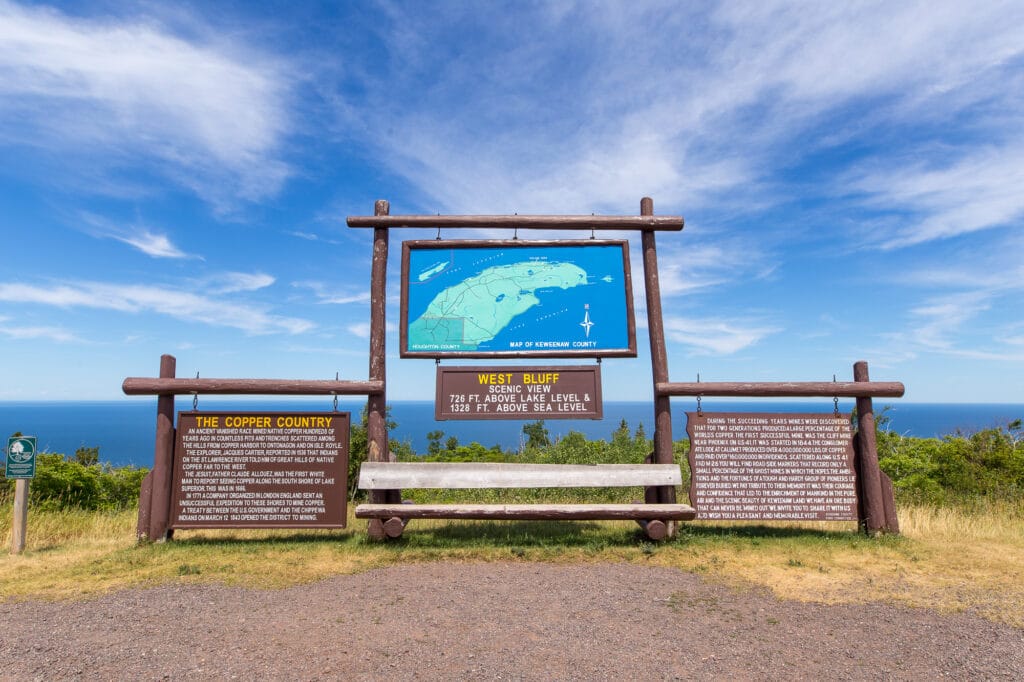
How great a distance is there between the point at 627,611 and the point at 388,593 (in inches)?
96.1

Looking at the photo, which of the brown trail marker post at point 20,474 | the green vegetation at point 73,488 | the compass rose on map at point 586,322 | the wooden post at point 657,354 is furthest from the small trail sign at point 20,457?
the wooden post at point 657,354

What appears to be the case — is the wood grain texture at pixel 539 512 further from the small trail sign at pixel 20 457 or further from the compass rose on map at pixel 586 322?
the small trail sign at pixel 20 457

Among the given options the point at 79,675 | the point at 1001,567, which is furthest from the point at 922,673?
the point at 79,675

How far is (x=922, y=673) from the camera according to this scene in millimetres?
4062

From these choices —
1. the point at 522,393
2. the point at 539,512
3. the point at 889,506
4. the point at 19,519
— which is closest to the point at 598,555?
the point at 539,512

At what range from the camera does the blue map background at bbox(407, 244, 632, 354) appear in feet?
28.2

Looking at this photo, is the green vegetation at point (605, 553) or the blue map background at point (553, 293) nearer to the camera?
the green vegetation at point (605, 553)

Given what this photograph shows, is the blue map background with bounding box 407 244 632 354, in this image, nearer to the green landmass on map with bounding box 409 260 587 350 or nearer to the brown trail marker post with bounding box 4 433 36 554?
the green landmass on map with bounding box 409 260 587 350

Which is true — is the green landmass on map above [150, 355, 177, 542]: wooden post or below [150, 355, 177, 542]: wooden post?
above

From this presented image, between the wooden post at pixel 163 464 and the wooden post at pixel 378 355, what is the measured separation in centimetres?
286

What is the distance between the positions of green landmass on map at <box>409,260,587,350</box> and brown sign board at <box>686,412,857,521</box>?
2966 mm

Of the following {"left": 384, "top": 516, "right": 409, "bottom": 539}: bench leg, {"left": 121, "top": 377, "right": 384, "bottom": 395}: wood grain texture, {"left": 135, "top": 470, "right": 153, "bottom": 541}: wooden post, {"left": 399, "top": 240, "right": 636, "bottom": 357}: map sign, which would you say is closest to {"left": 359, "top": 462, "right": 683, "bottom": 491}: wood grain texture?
{"left": 384, "top": 516, "right": 409, "bottom": 539}: bench leg

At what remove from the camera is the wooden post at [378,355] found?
27.3ft

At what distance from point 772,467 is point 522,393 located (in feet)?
12.6
